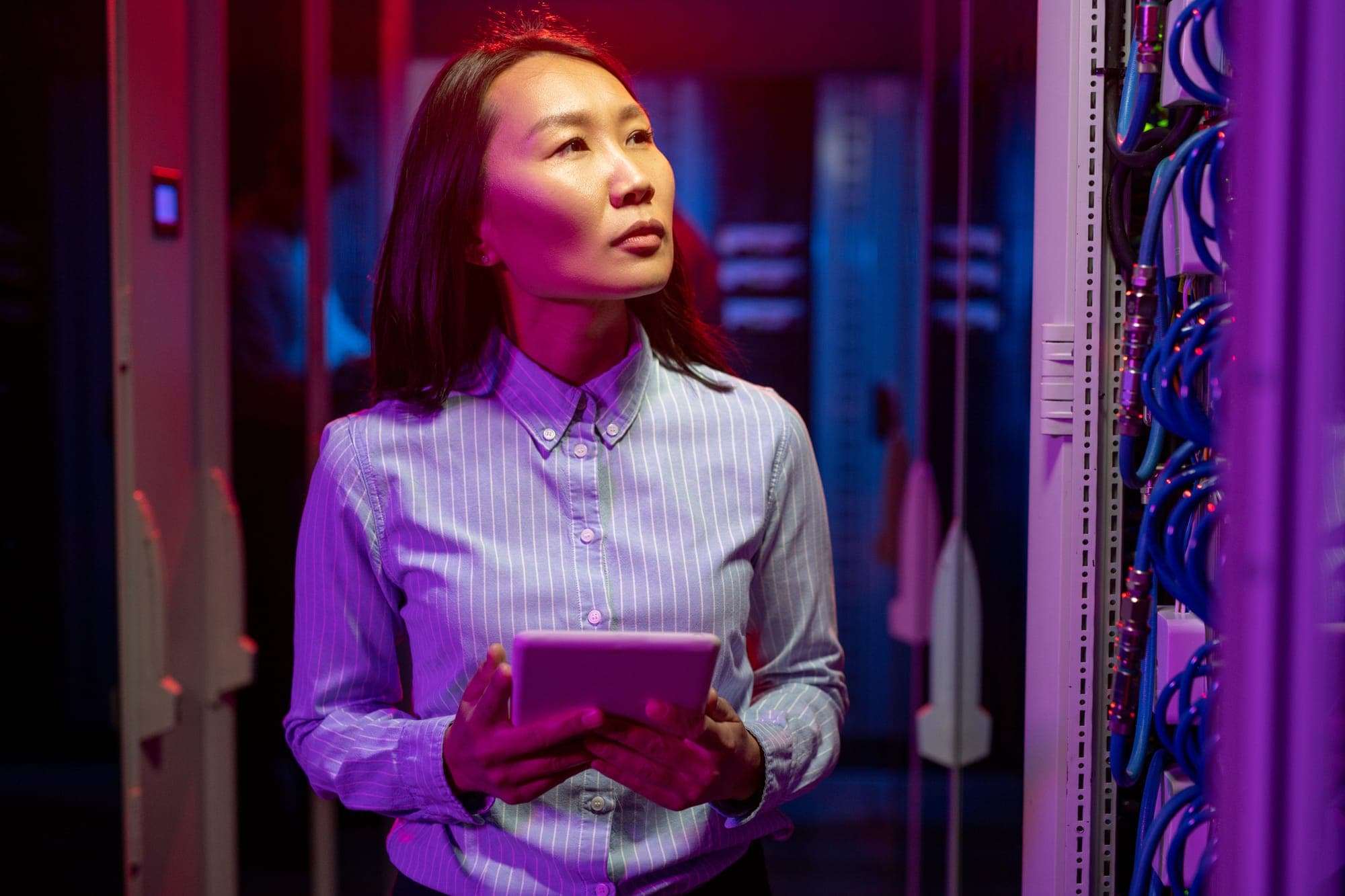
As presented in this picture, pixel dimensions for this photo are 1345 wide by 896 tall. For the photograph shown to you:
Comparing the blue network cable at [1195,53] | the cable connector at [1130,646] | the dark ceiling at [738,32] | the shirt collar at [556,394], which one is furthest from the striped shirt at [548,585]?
the dark ceiling at [738,32]

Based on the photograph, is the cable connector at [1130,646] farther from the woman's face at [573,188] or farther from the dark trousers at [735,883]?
the woman's face at [573,188]

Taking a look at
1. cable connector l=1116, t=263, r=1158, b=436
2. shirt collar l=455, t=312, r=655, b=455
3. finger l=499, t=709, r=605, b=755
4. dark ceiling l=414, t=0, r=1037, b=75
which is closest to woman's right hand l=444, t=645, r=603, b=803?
finger l=499, t=709, r=605, b=755

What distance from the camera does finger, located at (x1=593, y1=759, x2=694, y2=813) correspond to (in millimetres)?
1001

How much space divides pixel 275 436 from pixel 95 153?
2.72 ft

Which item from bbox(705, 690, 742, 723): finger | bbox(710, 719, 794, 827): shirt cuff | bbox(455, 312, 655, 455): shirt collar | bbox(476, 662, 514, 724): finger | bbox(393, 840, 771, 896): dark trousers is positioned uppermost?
bbox(455, 312, 655, 455): shirt collar

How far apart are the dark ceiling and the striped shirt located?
188 cm

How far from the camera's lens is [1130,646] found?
4.56 ft

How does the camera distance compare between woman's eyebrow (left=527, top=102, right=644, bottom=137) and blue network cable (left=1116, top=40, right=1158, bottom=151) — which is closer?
woman's eyebrow (left=527, top=102, right=644, bottom=137)

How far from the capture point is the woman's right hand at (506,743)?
38.1 inches

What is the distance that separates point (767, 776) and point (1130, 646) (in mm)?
556

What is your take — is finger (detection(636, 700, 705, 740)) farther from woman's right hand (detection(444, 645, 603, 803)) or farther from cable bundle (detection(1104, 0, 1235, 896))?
cable bundle (detection(1104, 0, 1235, 896))

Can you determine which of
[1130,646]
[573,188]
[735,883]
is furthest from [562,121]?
[1130,646]

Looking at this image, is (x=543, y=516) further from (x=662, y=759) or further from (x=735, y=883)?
(x=735, y=883)

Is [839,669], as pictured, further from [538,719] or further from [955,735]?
[955,735]
